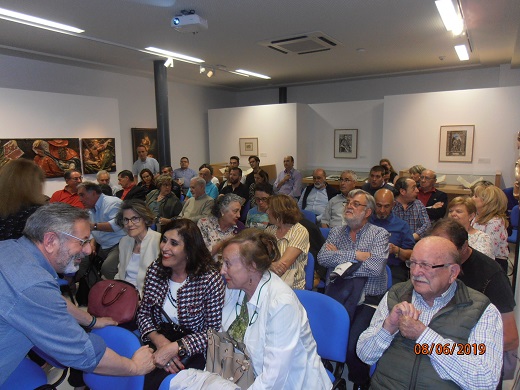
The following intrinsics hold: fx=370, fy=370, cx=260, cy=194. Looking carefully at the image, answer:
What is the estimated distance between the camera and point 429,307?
5.97 ft

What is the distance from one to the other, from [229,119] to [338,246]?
27.1ft

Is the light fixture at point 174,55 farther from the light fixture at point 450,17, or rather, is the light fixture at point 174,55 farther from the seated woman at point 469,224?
the seated woman at point 469,224

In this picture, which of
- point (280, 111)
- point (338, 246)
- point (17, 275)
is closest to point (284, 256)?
point (338, 246)

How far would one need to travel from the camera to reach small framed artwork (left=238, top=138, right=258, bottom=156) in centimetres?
1030

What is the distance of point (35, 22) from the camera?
16.0ft

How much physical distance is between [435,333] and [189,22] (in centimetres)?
418

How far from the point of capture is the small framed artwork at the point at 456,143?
776cm

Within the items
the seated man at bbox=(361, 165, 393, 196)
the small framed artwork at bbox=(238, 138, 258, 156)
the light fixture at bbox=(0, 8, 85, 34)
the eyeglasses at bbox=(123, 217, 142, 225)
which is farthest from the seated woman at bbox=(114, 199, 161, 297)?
the small framed artwork at bbox=(238, 138, 258, 156)

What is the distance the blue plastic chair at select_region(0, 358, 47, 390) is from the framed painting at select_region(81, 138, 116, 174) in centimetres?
617

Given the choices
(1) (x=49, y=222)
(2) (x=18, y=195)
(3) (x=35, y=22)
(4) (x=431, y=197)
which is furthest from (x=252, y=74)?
(1) (x=49, y=222)

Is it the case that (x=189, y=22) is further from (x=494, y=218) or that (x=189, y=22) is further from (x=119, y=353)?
(x=494, y=218)

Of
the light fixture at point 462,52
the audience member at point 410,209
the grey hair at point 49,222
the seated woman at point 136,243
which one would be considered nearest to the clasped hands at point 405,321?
the grey hair at point 49,222

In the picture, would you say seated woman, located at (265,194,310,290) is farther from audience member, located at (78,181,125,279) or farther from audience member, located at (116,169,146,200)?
audience member, located at (116,169,146,200)

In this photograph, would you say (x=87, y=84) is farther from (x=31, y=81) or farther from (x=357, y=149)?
(x=357, y=149)
